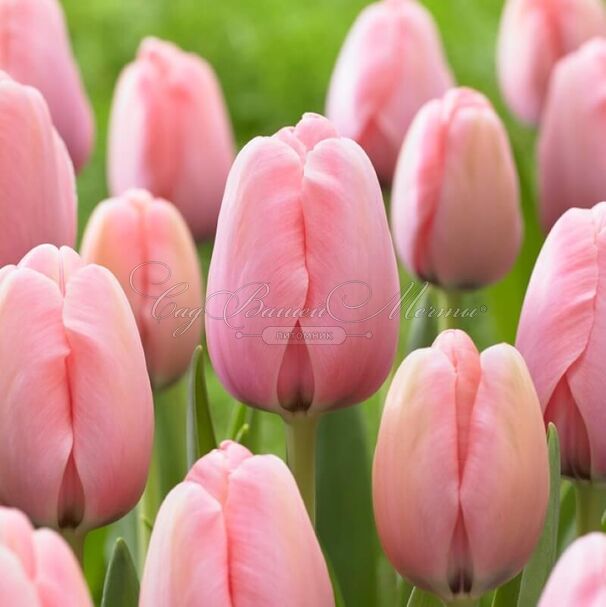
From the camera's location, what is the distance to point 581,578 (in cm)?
29

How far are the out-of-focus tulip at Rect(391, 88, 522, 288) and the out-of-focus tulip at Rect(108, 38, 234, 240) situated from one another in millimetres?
117

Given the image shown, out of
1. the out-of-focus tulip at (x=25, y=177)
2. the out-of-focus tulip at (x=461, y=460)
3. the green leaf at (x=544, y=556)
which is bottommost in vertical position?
the green leaf at (x=544, y=556)

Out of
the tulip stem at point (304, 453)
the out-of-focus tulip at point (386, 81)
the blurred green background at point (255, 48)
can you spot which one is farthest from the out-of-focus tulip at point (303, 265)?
the blurred green background at point (255, 48)

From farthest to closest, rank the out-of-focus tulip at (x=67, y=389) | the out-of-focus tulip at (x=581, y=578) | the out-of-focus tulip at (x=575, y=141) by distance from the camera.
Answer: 1. the out-of-focus tulip at (x=575, y=141)
2. the out-of-focus tulip at (x=67, y=389)
3. the out-of-focus tulip at (x=581, y=578)

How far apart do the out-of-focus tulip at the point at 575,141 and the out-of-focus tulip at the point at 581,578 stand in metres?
0.36

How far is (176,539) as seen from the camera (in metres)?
0.33

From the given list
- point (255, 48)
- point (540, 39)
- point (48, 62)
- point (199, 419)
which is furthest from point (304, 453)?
point (255, 48)

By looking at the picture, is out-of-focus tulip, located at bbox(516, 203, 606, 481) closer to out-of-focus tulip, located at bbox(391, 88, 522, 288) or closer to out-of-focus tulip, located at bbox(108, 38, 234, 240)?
out-of-focus tulip, located at bbox(391, 88, 522, 288)

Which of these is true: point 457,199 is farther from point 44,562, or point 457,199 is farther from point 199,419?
point 44,562

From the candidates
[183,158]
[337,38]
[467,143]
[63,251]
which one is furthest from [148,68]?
[337,38]

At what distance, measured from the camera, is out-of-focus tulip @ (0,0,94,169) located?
0.62 metres

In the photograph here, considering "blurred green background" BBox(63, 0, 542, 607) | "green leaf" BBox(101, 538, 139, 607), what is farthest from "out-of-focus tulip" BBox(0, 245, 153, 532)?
"blurred green background" BBox(63, 0, 542, 607)

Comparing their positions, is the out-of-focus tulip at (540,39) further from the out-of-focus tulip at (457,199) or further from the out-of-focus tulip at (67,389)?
the out-of-focus tulip at (67,389)

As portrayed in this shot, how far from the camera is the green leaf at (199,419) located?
19.1 inches
